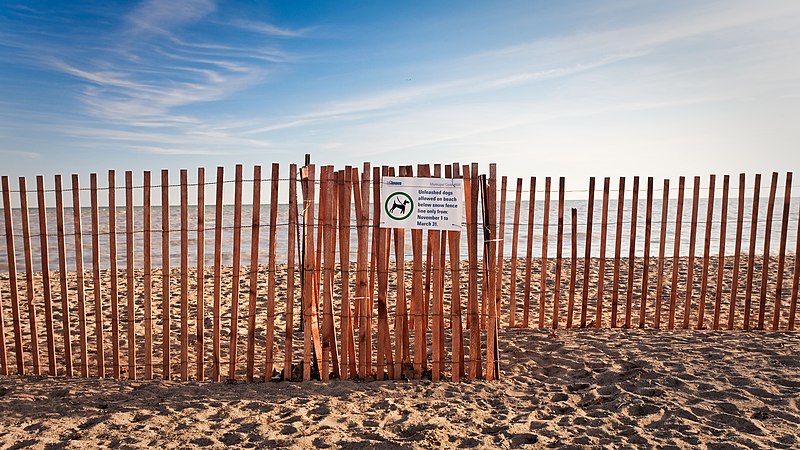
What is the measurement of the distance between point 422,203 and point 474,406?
161 centimetres

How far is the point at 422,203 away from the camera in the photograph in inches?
189

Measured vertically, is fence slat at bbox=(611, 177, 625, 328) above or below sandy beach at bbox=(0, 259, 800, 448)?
above

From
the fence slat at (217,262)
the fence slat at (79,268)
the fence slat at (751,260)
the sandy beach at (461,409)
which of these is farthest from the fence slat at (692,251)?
the fence slat at (79,268)

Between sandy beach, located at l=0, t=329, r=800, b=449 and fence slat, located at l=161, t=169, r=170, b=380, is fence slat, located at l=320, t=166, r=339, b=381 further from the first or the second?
A: fence slat, located at l=161, t=169, r=170, b=380

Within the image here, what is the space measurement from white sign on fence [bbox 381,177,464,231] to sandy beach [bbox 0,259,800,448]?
52.4 inches

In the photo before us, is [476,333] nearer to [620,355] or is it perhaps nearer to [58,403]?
[620,355]

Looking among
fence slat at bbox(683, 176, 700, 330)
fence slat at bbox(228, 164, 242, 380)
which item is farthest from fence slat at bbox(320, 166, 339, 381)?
fence slat at bbox(683, 176, 700, 330)

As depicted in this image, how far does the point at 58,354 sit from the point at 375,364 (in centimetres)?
331

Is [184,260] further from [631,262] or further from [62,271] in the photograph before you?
[631,262]

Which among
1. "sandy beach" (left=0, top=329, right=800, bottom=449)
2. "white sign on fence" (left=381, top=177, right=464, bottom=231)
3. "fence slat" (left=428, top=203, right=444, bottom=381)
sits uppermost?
"white sign on fence" (left=381, top=177, right=464, bottom=231)

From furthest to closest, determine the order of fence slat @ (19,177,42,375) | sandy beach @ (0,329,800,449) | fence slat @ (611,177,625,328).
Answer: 1. fence slat @ (611,177,625,328)
2. fence slat @ (19,177,42,375)
3. sandy beach @ (0,329,800,449)

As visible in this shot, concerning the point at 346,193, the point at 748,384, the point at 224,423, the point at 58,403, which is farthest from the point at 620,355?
the point at 58,403

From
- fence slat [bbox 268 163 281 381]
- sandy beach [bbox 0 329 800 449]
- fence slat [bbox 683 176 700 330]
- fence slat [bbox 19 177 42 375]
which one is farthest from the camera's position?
fence slat [bbox 683 176 700 330]

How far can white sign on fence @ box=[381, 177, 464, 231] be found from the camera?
15.7 ft
